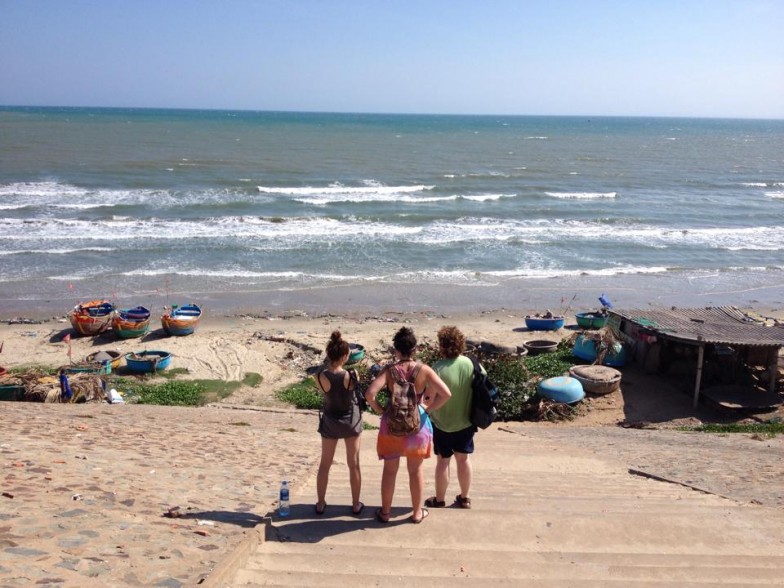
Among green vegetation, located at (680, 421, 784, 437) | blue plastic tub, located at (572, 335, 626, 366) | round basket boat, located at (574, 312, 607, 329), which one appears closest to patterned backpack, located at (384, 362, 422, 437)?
green vegetation, located at (680, 421, 784, 437)

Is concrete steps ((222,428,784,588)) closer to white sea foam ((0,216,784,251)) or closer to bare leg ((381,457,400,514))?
bare leg ((381,457,400,514))

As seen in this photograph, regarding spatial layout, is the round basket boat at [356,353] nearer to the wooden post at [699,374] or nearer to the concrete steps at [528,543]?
the wooden post at [699,374]

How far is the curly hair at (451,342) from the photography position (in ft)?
19.8

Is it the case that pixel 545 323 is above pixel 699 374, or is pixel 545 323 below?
below

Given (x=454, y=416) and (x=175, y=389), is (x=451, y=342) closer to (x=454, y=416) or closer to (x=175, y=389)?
(x=454, y=416)

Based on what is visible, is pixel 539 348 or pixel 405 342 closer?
pixel 405 342

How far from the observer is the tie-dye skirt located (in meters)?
5.88

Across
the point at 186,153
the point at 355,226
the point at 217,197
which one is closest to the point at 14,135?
the point at 186,153

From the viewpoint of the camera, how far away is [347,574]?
5.04 meters

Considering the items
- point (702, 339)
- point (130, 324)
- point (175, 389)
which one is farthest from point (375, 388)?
point (130, 324)

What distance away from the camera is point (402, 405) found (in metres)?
5.77

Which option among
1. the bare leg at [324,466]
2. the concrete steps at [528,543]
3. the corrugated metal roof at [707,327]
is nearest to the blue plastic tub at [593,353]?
the corrugated metal roof at [707,327]

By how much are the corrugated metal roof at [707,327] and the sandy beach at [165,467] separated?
133 cm

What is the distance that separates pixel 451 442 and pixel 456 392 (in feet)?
1.73
